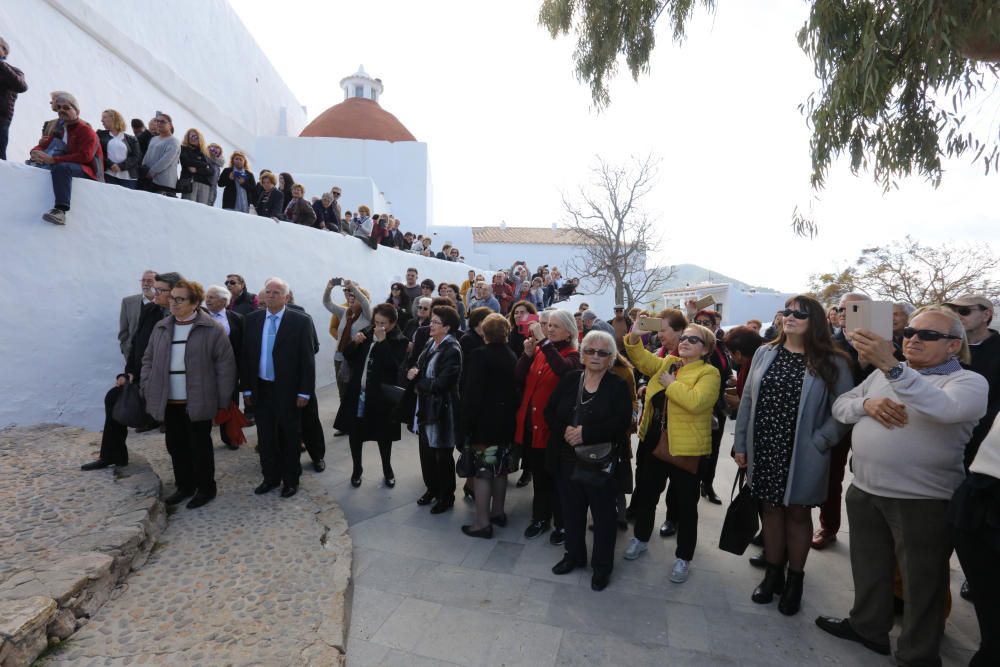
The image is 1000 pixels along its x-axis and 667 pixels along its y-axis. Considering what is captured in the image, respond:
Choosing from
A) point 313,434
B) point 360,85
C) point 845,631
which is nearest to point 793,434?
point 845,631

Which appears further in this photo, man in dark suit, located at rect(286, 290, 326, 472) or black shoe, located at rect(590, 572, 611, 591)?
man in dark suit, located at rect(286, 290, 326, 472)

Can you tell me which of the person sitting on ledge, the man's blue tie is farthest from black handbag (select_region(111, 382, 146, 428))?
the person sitting on ledge

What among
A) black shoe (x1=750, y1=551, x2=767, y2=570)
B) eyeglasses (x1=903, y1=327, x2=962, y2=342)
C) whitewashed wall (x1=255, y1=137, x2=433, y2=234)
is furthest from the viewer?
whitewashed wall (x1=255, y1=137, x2=433, y2=234)

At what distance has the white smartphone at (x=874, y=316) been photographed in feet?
7.45

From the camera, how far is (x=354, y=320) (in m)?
5.64

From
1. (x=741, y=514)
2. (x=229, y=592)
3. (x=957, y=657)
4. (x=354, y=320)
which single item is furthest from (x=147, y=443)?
(x=957, y=657)

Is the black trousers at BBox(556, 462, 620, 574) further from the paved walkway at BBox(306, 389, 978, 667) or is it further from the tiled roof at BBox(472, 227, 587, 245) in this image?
the tiled roof at BBox(472, 227, 587, 245)

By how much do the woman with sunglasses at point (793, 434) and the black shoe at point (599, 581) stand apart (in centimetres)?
92

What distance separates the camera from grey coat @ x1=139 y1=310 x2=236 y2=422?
3826 millimetres

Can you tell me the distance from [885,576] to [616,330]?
3.61 m

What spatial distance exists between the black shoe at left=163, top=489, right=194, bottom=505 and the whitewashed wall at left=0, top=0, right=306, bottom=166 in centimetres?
616

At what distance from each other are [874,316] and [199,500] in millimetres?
4861

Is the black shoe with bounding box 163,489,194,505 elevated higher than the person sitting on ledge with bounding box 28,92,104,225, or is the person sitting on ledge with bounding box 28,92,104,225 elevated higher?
the person sitting on ledge with bounding box 28,92,104,225

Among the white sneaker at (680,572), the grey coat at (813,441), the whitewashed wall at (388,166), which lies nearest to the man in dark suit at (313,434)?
the white sneaker at (680,572)
